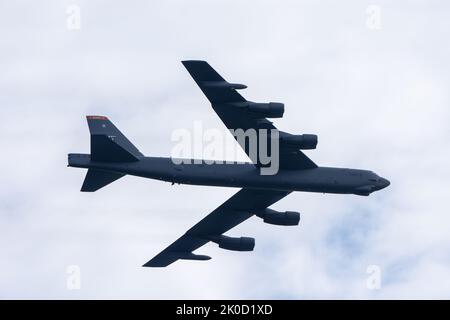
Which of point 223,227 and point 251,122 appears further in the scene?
point 223,227

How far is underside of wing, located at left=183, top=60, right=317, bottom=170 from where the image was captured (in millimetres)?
65375

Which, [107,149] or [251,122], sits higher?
[251,122]

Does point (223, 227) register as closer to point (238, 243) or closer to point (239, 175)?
point (238, 243)

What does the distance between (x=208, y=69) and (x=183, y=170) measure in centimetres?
748

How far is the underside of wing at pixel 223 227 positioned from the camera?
2913 inches

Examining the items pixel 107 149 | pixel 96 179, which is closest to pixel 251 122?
pixel 107 149

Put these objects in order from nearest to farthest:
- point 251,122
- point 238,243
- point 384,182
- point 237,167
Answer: point 251,122 < point 237,167 < point 384,182 < point 238,243

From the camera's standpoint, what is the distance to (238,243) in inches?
2992

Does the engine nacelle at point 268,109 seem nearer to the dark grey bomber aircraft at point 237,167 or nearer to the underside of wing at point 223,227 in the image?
the dark grey bomber aircraft at point 237,167

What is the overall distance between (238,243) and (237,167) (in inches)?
307

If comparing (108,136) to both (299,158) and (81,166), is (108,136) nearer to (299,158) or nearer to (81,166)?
(81,166)

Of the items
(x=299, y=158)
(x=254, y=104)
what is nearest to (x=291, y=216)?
(x=299, y=158)

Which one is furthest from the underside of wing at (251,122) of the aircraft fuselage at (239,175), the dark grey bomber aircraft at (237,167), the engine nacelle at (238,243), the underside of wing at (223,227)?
the engine nacelle at (238,243)

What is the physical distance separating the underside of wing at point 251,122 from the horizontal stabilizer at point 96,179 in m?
8.12
